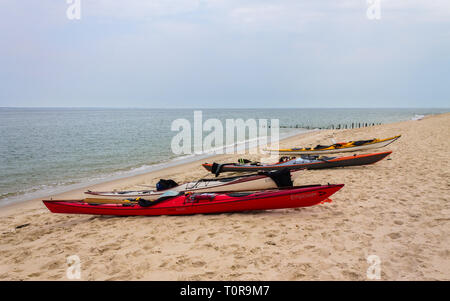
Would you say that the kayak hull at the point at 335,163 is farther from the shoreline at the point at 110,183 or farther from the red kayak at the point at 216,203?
the red kayak at the point at 216,203

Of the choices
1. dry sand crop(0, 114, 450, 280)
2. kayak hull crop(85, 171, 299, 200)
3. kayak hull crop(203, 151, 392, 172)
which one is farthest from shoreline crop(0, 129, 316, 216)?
kayak hull crop(85, 171, 299, 200)

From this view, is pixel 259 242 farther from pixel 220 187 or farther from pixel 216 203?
pixel 220 187

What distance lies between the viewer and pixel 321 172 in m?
9.39

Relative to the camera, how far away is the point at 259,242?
4199 mm

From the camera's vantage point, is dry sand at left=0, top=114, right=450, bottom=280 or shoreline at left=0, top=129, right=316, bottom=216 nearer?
dry sand at left=0, top=114, right=450, bottom=280

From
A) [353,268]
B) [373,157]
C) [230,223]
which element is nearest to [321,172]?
[373,157]

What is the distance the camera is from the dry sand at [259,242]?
3447mm

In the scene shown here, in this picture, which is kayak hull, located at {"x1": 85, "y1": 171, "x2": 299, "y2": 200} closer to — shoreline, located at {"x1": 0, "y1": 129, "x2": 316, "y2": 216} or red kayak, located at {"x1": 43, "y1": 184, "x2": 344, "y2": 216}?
red kayak, located at {"x1": 43, "y1": 184, "x2": 344, "y2": 216}

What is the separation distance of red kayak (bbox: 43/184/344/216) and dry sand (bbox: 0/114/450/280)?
6.6 inches

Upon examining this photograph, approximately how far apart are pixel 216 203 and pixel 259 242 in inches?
64.4

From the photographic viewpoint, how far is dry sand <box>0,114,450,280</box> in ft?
11.3
